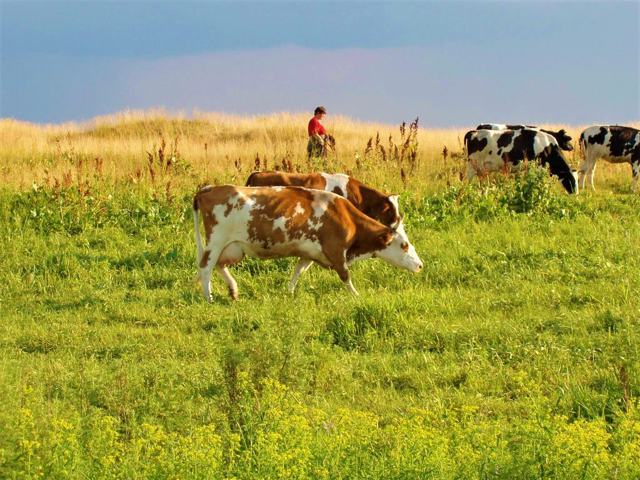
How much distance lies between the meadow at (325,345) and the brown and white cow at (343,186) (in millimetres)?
849

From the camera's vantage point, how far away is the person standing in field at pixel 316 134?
21297mm

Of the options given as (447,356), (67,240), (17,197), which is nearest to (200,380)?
(447,356)

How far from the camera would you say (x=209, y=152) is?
2656 cm

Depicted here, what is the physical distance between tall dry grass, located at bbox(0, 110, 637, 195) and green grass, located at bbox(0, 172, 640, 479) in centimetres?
229

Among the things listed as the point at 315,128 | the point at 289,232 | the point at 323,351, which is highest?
the point at 315,128

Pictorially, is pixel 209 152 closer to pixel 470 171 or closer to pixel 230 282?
pixel 470 171

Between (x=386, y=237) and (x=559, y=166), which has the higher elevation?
(x=559, y=166)

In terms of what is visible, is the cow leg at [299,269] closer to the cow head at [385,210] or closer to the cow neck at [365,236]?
the cow neck at [365,236]

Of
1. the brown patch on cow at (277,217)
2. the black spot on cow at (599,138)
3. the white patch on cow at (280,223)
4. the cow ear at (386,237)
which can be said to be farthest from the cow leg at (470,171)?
the white patch on cow at (280,223)

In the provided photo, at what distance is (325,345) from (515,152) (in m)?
12.7

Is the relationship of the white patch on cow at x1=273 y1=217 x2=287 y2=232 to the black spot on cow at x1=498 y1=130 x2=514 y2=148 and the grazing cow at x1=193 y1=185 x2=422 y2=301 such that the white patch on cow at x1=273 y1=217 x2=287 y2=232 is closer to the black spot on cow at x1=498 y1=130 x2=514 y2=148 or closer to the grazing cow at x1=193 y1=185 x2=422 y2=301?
the grazing cow at x1=193 y1=185 x2=422 y2=301

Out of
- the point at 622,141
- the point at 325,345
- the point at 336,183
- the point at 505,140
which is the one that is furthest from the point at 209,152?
the point at 325,345

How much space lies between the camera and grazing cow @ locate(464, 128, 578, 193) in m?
20.2

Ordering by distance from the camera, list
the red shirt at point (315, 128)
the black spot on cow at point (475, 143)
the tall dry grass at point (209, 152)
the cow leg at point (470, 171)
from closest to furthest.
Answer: the tall dry grass at point (209, 152), the black spot on cow at point (475, 143), the cow leg at point (470, 171), the red shirt at point (315, 128)
